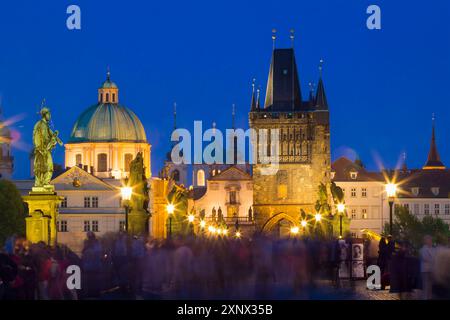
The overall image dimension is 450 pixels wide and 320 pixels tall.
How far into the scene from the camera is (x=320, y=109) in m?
145

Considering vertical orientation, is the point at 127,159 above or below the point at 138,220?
above

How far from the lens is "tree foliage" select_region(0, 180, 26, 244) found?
79688 mm

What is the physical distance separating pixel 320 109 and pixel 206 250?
111880mm

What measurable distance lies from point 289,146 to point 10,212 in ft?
207

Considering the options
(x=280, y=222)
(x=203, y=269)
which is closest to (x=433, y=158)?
(x=280, y=222)

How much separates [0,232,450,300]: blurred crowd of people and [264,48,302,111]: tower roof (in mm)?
104743

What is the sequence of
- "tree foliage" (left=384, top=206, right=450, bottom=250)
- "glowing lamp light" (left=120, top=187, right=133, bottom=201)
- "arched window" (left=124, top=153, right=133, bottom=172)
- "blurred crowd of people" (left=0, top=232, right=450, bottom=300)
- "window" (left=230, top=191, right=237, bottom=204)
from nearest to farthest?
"blurred crowd of people" (left=0, top=232, right=450, bottom=300), "glowing lamp light" (left=120, top=187, right=133, bottom=201), "tree foliage" (left=384, top=206, right=450, bottom=250), "arched window" (left=124, top=153, right=133, bottom=172), "window" (left=230, top=191, right=237, bottom=204)

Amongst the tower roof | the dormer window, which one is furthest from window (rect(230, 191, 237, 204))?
the dormer window

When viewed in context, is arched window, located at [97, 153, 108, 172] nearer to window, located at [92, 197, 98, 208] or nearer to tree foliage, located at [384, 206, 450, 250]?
window, located at [92, 197, 98, 208]

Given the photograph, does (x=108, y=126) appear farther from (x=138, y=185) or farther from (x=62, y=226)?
(x=138, y=185)

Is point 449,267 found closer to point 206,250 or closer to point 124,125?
point 206,250

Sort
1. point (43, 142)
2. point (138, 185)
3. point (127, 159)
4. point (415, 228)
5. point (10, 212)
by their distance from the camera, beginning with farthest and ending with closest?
point (127, 159), point (415, 228), point (10, 212), point (138, 185), point (43, 142)

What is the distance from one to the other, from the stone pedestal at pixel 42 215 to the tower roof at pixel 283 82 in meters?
104

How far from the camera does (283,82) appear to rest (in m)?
144
